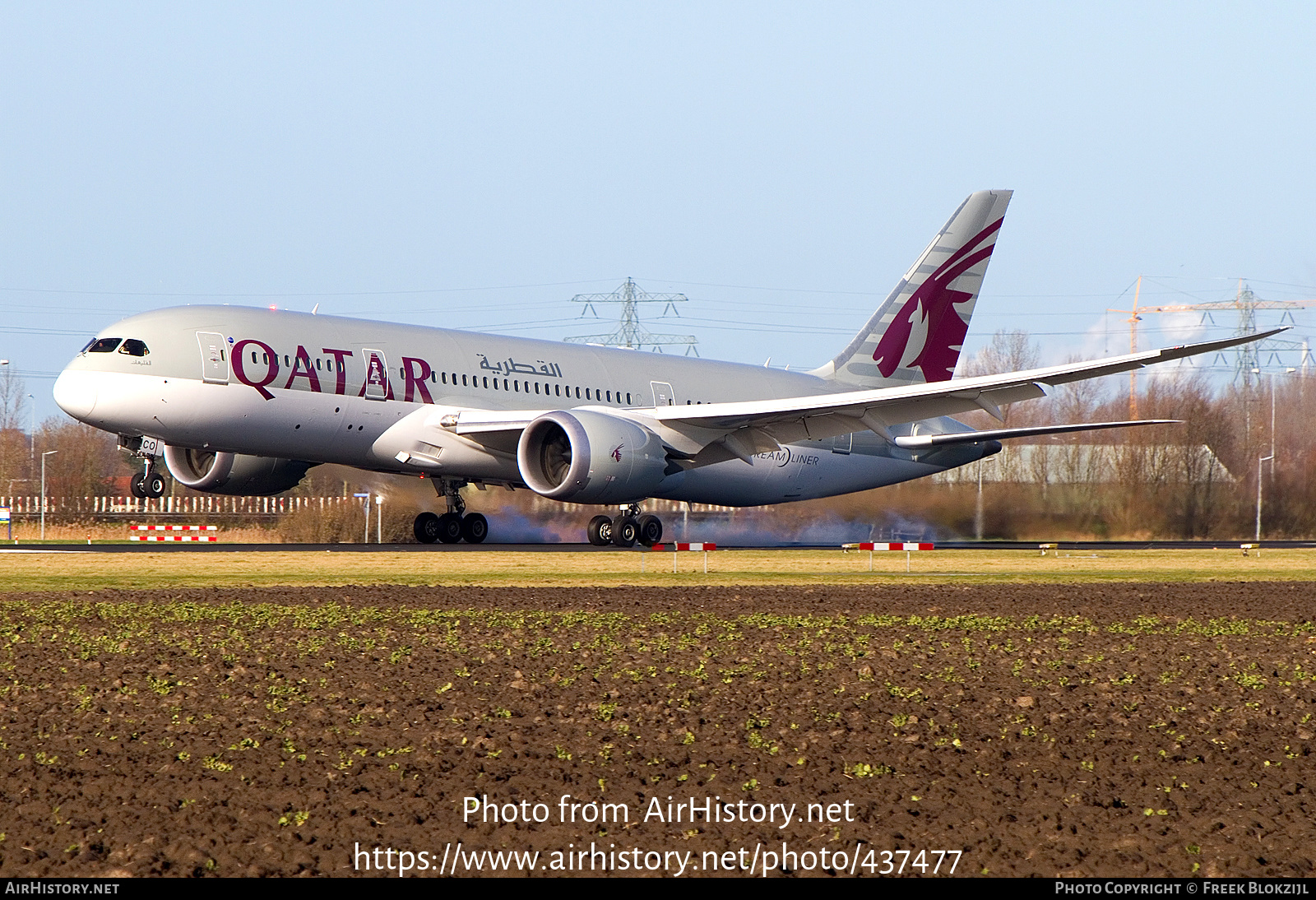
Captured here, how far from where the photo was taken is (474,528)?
3092 cm

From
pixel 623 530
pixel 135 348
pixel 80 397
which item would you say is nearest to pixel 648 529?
pixel 623 530

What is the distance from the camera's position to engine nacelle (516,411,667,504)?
25125 millimetres

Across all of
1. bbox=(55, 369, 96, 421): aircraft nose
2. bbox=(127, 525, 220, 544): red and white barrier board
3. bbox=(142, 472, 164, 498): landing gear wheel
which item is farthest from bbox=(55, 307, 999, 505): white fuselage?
bbox=(127, 525, 220, 544): red and white barrier board

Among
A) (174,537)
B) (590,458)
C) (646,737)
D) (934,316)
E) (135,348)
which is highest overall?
(934,316)

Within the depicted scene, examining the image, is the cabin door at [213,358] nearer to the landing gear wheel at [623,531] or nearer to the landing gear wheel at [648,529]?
the landing gear wheel at [623,531]

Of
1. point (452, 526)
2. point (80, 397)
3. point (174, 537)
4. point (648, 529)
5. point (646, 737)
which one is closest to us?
point (646, 737)

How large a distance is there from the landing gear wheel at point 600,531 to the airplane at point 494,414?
4cm

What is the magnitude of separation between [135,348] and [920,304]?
1791 centimetres

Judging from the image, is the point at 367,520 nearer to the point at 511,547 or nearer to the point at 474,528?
the point at 474,528

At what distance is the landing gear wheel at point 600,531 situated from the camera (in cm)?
2966

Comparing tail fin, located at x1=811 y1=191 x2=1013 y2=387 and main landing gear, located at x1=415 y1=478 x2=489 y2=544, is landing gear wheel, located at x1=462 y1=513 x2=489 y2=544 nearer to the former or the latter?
main landing gear, located at x1=415 y1=478 x2=489 y2=544

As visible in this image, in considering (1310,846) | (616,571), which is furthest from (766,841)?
(616,571)

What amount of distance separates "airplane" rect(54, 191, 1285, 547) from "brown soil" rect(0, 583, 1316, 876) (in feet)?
29.2

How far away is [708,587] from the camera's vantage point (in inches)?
781
